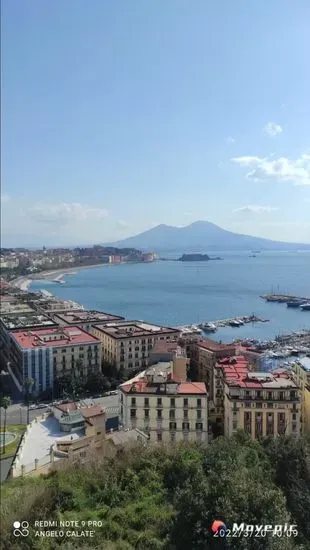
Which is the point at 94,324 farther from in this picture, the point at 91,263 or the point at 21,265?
the point at 91,263

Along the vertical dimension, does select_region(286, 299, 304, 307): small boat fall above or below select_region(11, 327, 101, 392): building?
below

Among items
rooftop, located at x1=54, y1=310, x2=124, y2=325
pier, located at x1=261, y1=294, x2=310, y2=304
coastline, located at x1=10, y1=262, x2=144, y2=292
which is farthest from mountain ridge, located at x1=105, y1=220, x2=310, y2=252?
rooftop, located at x1=54, y1=310, x2=124, y2=325

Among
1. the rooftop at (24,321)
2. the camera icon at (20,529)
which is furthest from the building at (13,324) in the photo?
the camera icon at (20,529)

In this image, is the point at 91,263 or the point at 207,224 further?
the point at 207,224

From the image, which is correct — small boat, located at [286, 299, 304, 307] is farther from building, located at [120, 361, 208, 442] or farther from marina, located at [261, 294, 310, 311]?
building, located at [120, 361, 208, 442]

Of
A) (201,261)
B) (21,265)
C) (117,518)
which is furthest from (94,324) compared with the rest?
(201,261)

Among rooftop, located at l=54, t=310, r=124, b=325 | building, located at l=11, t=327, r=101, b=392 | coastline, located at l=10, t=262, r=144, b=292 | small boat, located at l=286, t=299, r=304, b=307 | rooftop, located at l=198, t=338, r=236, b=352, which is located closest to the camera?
rooftop, located at l=198, t=338, r=236, b=352

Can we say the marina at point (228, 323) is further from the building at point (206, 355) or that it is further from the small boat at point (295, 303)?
the building at point (206, 355)
